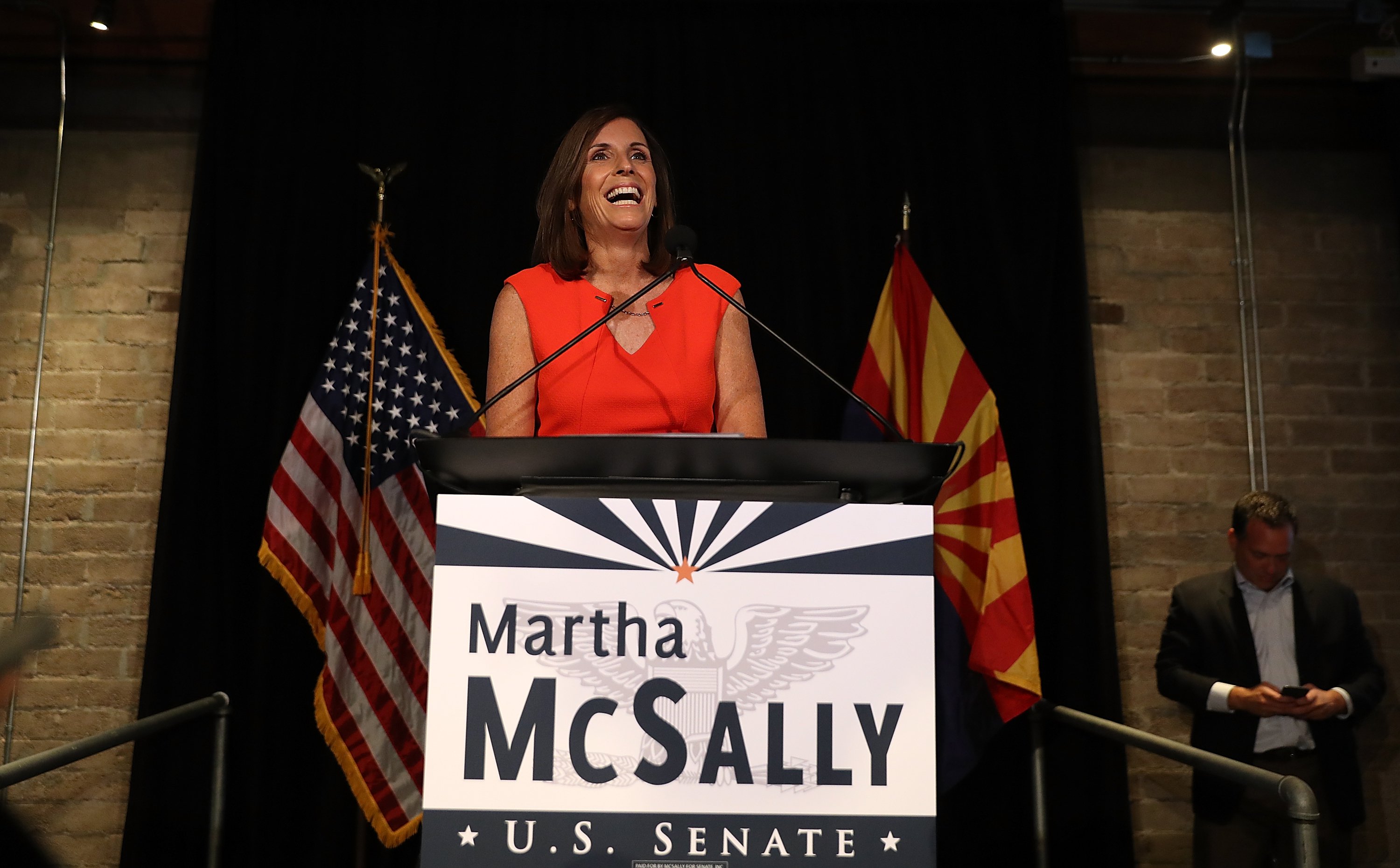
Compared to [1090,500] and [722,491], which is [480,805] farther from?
[1090,500]

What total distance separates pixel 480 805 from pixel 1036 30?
11.0ft

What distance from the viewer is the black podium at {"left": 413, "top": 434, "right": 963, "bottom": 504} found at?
1.18 metres

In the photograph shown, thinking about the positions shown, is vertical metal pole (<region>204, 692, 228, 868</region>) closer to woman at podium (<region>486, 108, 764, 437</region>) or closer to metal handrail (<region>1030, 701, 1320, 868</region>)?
woman at podium (<region>486, 108, 764, 437</region>)

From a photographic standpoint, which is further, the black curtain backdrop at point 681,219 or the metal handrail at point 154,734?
the black curtain backdrop at point 681,219

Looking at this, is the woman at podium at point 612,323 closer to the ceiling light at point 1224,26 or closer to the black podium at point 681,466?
the black podium at point 681,466

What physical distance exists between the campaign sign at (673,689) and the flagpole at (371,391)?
6.65 feet

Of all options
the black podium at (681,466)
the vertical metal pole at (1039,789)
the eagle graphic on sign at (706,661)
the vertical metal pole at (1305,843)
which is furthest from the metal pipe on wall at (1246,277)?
the eagle graphic on sign at (706,661)

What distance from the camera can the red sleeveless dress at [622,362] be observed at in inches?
68.2

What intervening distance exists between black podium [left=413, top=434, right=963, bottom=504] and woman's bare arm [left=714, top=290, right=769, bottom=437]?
1.96 ft

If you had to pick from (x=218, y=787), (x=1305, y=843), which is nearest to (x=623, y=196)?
(x=1305, y=843)

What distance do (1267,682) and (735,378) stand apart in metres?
2.22

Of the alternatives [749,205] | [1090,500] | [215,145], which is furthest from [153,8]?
[1090,500]

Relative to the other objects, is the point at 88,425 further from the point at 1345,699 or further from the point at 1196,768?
the point at 1345,699

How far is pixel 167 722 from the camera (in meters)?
2.51
